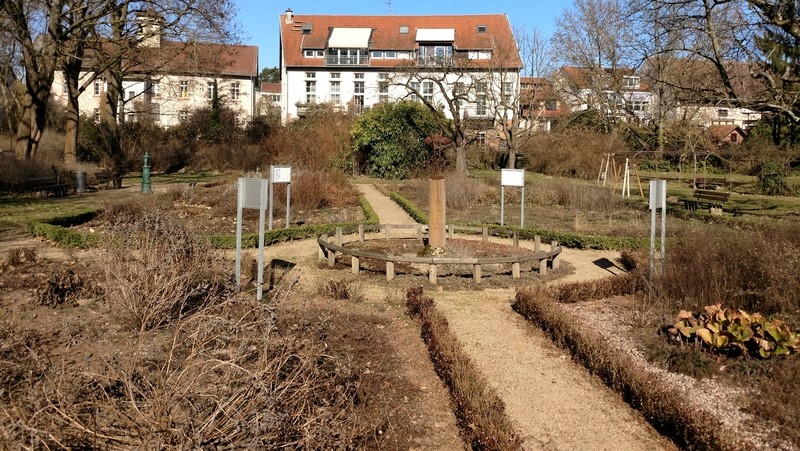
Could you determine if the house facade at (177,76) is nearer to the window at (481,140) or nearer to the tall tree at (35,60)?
the tall tree at (35,60)

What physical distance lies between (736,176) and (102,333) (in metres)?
36.1

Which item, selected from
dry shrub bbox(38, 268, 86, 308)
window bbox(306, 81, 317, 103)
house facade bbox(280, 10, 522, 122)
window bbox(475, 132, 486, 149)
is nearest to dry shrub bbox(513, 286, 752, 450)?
dry shrub bbox(38, 268, 86, 308)

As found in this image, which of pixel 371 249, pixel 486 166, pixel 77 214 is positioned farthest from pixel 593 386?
pixel 486 166

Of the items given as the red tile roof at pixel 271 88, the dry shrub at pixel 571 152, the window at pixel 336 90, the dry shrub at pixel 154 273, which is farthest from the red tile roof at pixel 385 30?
the dry shrub at pixel 154 273

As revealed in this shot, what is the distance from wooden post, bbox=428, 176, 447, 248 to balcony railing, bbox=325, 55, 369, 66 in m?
41.9

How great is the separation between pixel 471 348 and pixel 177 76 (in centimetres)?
3217

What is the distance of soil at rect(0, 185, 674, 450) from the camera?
16.4 feet

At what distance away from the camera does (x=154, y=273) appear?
21.4ft

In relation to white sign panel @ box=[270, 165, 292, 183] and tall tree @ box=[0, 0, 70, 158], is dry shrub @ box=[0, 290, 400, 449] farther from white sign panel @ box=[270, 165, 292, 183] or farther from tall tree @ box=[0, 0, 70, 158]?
tall tree @ box=[0, 0, 70, 158]

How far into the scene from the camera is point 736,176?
3594cm

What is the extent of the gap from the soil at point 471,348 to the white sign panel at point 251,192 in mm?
1313

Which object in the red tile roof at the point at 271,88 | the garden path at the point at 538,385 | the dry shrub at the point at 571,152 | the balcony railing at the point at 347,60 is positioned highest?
the red tile roof at the point at 271,88

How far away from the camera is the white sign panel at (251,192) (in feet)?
26.6

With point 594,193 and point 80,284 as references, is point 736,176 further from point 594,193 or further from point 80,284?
point 80,284
